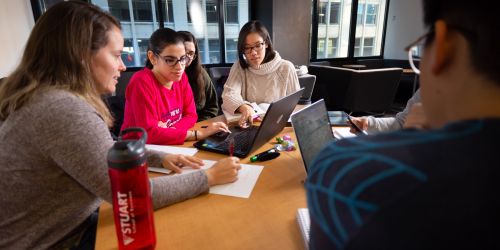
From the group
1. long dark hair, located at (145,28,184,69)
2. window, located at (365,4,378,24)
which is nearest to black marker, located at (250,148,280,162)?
long dark hair, located at (145,28,184,69)

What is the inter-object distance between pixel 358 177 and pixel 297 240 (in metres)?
0.43

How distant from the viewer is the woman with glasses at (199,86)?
7.10ft

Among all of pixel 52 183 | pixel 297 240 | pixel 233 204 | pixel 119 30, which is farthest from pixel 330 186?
pixel 119 30

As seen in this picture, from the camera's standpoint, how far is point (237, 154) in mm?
1172

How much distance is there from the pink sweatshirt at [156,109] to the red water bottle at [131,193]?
75cm

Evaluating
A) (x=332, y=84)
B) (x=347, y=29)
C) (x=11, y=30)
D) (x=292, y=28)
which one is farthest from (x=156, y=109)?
(x=347, y=29)

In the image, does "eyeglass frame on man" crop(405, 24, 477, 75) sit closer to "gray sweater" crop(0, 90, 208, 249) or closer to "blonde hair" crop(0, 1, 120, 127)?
"gray sweater" crop(0, 90, 208, 249)

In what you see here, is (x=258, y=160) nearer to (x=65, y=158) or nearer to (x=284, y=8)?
(x=65, y=158)

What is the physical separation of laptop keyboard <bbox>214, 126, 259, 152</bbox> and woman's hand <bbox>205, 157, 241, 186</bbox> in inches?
9.4

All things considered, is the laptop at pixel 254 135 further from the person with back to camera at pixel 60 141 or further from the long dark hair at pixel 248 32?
the long dark hair at pixel 248 32

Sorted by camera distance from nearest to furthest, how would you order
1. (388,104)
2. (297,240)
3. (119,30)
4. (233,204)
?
(297,240), (233,204), (119,30), (388,104)

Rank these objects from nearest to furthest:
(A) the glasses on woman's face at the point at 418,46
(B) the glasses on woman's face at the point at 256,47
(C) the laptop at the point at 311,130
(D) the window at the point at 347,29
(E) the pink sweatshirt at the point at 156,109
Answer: (A) the glasses on woman's face at the point at 418,46
(C) the laptop at the point at 311,130
(E) the pink sweatshirt at the point at 156,109
(B) the glasses on woman's face at the point at 256,47
(D) the window at the point at 347,29

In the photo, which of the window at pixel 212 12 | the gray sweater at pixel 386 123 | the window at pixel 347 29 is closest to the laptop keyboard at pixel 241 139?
the gray sweater at pixel 386 123

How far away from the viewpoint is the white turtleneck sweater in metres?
2.07
